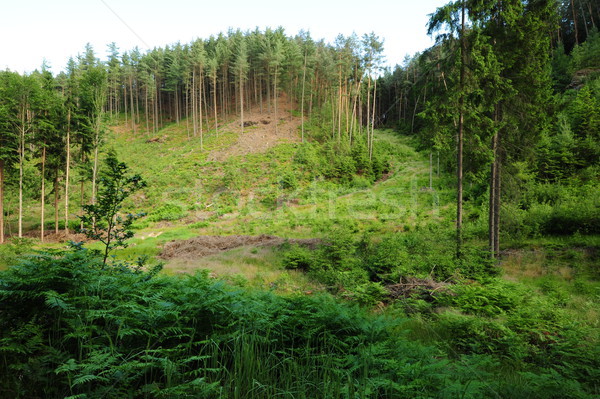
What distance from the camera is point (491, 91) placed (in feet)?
38.6

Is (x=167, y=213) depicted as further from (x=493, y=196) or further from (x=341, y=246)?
(x=493, y=196)

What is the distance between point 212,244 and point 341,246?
9.31 m

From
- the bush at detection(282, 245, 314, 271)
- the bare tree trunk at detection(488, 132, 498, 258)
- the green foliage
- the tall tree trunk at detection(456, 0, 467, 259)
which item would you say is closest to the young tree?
the bush at detection(282, 245, 314, 271)

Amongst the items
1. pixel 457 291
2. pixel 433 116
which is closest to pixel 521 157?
pixel 433 116

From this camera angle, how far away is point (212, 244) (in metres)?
18.3

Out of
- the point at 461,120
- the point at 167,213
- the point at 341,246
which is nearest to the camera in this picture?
the point at 461,120

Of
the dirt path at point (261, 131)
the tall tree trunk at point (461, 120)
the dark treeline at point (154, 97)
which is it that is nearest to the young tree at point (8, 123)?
the dark treeline at point (154, 97)

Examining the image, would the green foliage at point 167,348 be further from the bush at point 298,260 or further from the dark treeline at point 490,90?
the dark treeline at point 490,90

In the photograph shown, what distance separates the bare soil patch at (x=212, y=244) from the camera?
16188 millimetres

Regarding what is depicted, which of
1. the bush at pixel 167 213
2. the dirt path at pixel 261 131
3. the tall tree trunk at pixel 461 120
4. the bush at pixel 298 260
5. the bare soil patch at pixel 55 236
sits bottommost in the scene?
the bare soil patch at pixel 55 236

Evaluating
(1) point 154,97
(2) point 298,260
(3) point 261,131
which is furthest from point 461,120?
(1) point 154,97

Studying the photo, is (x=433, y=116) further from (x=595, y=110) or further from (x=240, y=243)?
(x=595, y=110)

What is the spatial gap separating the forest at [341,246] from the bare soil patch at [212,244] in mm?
227

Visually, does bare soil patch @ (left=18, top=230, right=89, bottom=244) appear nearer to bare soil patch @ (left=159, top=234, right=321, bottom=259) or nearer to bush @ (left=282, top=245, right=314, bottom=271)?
bare soil patch @ (left=159, top=234, right=321, bottom=259)
